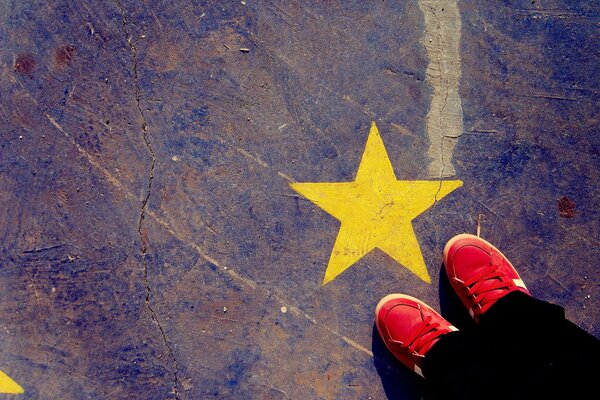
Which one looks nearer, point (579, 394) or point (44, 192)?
point (579, 394)

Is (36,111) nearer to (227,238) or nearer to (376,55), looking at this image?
(227,238)

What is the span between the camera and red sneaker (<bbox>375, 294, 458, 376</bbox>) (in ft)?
9.78

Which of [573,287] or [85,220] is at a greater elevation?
[85,220]

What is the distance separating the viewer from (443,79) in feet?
10.3

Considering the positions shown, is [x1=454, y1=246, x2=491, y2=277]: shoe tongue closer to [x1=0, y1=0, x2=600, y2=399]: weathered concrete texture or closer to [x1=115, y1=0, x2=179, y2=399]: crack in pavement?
[x1=0, y1=0, x2=600, y2=399]: weathered concrete texture

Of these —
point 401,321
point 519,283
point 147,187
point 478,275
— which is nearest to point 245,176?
point 147,187

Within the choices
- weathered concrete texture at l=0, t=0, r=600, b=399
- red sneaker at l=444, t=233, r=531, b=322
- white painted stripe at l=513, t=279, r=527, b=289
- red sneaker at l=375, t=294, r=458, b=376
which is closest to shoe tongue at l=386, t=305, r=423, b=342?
red sneaker at l=375, t=294, r=458, b=376

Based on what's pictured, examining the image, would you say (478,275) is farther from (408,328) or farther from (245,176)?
(245,176)

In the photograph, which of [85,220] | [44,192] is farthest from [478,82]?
[44,192]

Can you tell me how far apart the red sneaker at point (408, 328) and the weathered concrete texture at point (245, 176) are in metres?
0.11

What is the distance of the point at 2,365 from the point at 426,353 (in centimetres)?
263

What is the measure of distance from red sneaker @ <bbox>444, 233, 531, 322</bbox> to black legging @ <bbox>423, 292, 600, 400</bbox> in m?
0.07

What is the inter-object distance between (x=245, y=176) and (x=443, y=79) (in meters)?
1.44

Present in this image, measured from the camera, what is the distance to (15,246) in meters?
3.01
